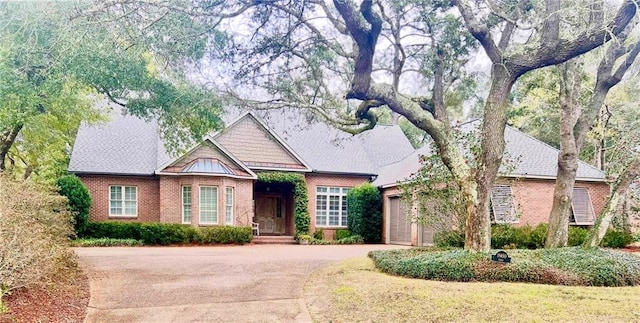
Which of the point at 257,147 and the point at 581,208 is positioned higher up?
the point at 257,147

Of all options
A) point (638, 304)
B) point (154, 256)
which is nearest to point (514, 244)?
point (638, 304)

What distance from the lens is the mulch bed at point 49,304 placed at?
5445 mm

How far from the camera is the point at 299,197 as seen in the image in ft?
69.2

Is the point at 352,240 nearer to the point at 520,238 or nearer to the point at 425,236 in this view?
the point at 425,236

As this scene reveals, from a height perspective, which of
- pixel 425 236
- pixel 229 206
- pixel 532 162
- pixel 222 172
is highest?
pixel 532 162

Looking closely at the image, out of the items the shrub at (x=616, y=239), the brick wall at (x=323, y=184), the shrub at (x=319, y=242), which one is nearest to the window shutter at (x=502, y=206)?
the shrub at (x=616, y=239)

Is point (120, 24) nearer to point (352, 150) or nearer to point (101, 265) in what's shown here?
point (101, 265)

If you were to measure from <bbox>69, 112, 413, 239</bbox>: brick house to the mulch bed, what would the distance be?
32.4ft

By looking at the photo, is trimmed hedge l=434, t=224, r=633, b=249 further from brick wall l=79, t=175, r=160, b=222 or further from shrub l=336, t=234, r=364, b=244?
brick wall l=79, t=175, r=160, b=222

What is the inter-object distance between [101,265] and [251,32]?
20.9 ft

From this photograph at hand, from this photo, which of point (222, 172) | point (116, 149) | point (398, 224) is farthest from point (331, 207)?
point (116, 149)

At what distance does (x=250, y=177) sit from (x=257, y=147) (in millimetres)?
1874

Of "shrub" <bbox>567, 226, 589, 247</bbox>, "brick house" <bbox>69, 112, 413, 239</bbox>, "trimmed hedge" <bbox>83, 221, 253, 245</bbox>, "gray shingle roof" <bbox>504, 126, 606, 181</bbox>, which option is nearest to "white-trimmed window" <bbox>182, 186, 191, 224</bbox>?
"brick house" <bbox>69, 112, 413, 239</bbox>

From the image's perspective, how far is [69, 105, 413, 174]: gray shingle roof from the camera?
19250 mm
